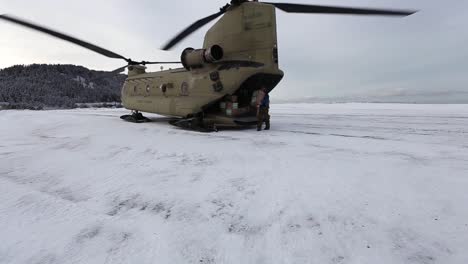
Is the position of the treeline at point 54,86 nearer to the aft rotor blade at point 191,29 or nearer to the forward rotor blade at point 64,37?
the forward rotor blade at point 64,37

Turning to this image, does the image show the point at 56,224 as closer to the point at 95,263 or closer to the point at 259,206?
the point at 95,263

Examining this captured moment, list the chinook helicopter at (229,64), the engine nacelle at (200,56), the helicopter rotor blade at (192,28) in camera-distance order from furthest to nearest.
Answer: the helicopter rotor blade at (192,28) → the engine nacelle at (200,56) → the chinook helicopter at (229,64)

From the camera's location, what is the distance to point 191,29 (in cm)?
946

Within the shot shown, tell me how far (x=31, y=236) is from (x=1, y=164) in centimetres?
341

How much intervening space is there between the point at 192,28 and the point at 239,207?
8.25 m

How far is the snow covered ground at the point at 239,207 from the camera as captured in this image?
80.5 inches

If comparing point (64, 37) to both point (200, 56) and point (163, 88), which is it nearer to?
point (163, 88)

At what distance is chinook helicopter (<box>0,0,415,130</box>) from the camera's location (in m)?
8.39

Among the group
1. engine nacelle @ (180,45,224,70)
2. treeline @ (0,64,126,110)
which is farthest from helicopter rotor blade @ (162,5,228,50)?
treeline @ (0,64,126,110)

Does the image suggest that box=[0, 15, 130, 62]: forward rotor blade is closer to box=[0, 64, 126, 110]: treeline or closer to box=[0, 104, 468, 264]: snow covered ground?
box=[0, 104, 468, 264]: snow covered ground

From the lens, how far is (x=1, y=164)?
4656 mm

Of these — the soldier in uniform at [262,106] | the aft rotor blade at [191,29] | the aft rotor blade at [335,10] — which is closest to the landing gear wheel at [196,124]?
the soldier in uniform at [262,106]

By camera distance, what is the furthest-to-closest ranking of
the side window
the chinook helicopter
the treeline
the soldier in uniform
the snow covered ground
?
the treeline < the side window < the soldier in uniform < the chinook helicopter < the snow covered ground

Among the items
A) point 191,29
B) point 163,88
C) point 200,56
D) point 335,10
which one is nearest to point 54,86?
point 163,88
